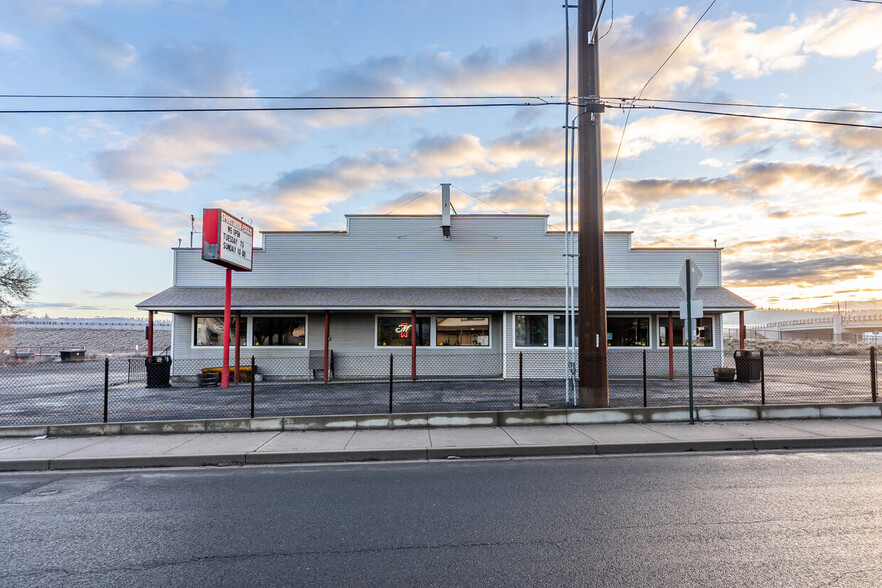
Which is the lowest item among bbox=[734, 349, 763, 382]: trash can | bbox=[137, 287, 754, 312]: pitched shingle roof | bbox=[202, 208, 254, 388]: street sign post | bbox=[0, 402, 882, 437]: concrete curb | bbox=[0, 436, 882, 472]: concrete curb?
bbox=[0, 436, 882, 472]: concrete curb

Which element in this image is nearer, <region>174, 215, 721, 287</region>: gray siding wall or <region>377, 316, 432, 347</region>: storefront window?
<region>377, 316, 432, 347</region>: storefront window

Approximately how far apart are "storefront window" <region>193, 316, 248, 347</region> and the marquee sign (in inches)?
131

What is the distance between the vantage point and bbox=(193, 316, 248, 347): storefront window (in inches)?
816

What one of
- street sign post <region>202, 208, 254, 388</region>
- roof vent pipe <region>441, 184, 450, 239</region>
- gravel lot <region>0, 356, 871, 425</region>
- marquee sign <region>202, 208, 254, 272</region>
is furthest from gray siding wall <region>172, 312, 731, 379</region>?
roof vent pipe <region>441, 184, 450, 239</region>

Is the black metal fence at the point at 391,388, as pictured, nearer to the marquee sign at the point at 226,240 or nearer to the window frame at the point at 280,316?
the window frame at the point at 280,316

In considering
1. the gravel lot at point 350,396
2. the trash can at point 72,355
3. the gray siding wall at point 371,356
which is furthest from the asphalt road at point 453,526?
the trash can at point 72,355

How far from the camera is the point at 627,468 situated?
732 cm

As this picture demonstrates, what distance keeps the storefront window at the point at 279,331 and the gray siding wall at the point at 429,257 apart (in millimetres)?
1740

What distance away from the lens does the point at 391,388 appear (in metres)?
10.3

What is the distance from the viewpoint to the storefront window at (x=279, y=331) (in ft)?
68.0

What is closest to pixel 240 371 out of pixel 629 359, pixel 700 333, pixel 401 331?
pixel 401 331

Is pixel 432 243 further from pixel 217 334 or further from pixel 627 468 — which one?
pixel 627 468

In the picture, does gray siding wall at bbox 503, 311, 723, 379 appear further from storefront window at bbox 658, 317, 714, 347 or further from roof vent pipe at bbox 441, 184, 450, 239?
roof vent pipe at bbox 441, 184, 450, 239

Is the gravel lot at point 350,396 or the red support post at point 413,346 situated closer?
the gravel lot at point 350,396
